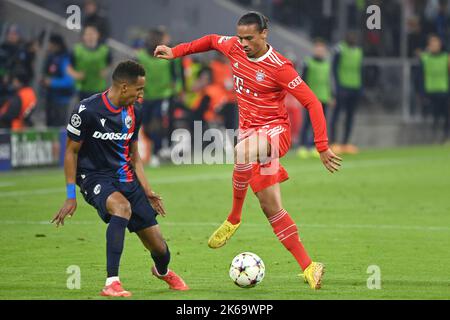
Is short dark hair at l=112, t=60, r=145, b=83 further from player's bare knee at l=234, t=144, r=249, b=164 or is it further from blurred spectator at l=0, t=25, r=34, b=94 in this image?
blurred spectator at l=0, t=25, r=34, b=94

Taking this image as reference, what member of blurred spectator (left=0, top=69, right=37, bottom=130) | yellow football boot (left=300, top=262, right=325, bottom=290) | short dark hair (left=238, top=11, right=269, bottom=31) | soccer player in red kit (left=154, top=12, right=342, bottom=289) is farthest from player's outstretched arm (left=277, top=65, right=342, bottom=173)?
blurred spectator (left=0, top=69, right=37, bottom=130)

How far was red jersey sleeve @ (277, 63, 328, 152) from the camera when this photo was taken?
9.34 m

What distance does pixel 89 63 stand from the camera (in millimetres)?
20875

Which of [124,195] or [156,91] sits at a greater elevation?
[156,91]

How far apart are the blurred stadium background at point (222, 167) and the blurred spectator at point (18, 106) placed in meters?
0.04

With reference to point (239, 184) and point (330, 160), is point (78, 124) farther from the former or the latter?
point (239, 184)

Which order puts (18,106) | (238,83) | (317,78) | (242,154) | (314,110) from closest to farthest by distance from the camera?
(314,110) → (242,154) → (238,83) → (18,106) → (317,78)

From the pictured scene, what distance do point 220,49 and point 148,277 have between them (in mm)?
2017

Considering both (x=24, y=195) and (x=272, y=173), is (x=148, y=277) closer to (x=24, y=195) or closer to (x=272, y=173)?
(x=272, y=173)

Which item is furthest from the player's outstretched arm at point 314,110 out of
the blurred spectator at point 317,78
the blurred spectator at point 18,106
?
the blurred spectator at point 317,78

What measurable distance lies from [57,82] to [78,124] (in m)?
13.2

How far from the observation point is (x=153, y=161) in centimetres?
2150

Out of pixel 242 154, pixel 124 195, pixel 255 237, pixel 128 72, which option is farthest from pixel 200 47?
pixel 255 237
